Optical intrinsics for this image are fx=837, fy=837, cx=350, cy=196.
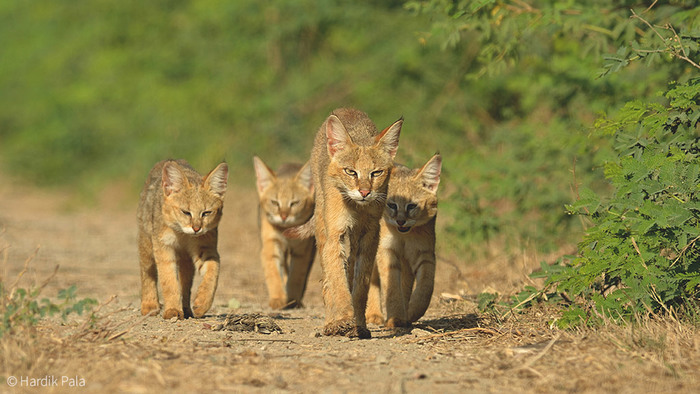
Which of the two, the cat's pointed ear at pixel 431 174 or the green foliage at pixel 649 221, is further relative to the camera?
the cat's pointed ear at pixel 431 174

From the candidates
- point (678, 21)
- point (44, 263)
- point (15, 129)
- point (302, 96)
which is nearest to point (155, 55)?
point (302, 96)

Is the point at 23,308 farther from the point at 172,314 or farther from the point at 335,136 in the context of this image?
the point at 335,136

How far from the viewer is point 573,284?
250 inches

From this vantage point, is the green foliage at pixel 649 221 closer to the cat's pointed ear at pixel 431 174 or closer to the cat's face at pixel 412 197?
the cat's face at pixel 412 197

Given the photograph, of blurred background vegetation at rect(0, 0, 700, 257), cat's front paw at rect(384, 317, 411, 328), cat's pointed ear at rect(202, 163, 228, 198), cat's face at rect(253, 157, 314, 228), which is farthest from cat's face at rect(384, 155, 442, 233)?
cat's face at rect(253, 157, 314, 228)

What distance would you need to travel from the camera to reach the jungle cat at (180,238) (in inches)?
295

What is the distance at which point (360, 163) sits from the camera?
6.66 meters

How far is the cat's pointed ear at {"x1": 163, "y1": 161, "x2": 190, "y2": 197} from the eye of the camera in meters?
7.77

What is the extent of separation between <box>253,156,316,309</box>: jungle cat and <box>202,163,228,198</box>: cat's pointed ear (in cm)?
179

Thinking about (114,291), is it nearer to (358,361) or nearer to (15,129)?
(358,361)

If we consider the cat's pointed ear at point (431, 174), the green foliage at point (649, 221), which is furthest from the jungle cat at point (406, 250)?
the green foliage at point (649, 221)

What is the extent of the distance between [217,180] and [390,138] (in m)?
1.97

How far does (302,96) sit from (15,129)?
1605 cm

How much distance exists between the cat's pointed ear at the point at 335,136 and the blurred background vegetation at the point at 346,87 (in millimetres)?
2027
